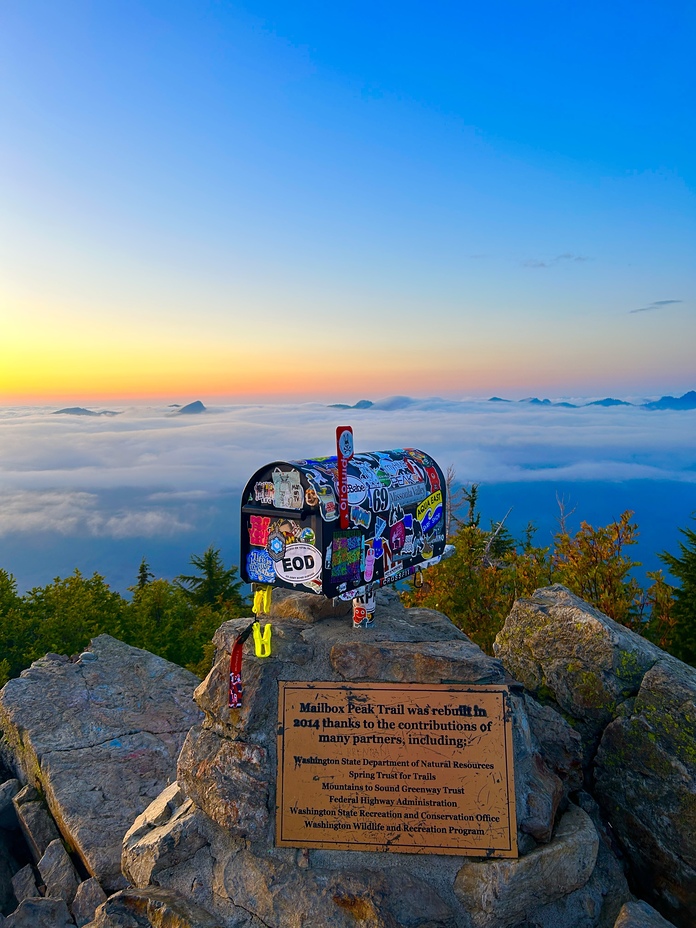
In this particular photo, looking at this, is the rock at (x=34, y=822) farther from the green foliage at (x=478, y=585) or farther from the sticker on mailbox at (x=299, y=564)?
the green foliage at (x=478, y=585)

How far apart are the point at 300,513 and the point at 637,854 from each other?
5037 millimetres

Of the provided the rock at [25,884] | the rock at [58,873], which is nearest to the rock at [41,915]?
the rock at [58,873]

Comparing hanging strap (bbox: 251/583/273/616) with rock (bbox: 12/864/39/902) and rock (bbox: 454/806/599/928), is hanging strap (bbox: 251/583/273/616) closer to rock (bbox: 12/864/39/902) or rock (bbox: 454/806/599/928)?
rock (bbox: 454/806/599/928)

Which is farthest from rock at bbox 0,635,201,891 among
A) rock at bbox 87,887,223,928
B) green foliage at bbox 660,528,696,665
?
green foliage at bbox 660,528,696,665

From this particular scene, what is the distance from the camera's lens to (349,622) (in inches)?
285

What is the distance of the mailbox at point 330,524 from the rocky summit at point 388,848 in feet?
2.45

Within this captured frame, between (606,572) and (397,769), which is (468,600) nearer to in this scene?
(606,572)

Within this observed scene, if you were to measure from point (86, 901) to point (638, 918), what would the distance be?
18.0 ft

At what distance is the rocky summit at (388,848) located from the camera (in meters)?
5.63

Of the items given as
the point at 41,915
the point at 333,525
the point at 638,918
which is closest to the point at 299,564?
the point at 333,525

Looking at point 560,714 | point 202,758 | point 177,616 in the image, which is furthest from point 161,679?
point 177,616

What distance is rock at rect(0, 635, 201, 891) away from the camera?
7836 mm

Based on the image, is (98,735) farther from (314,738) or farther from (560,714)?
(560,714)

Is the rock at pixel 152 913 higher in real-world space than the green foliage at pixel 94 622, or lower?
higher
